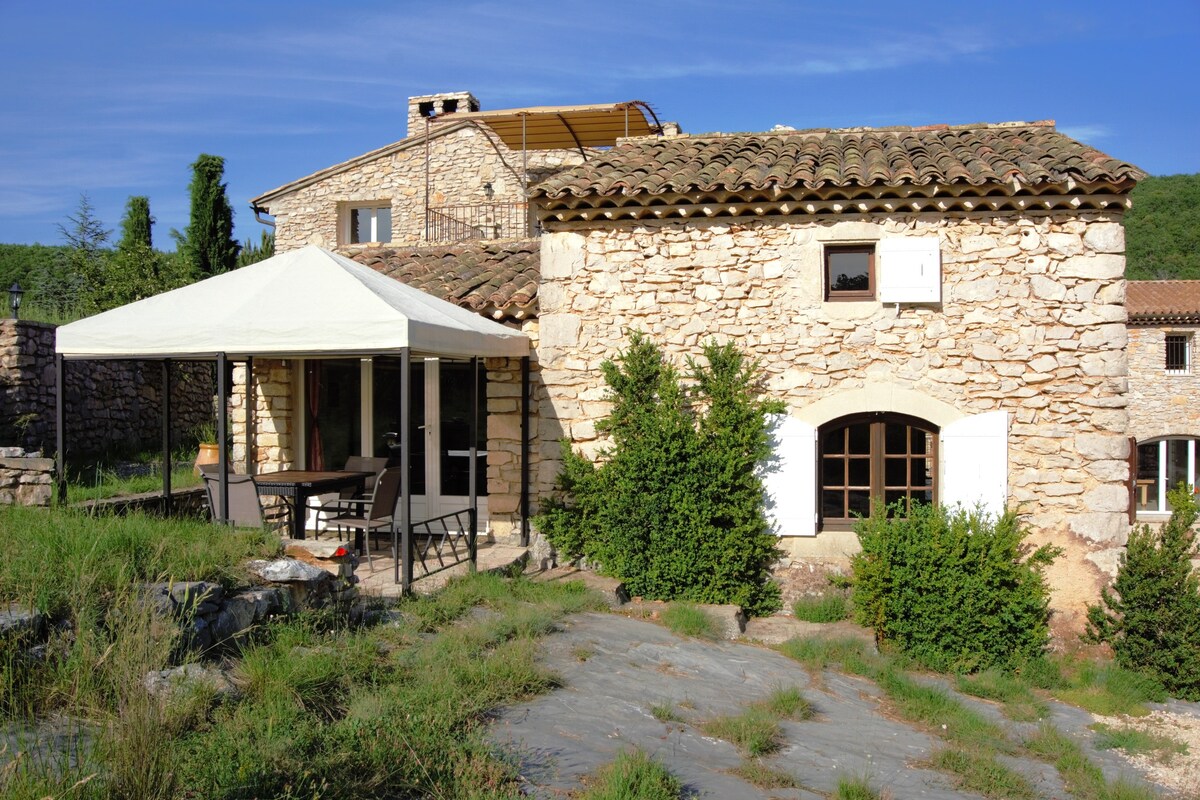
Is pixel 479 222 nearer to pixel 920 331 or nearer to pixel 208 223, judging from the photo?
pixel 208 223

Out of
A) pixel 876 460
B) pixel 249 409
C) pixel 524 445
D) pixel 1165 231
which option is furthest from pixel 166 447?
pixel 1165 231

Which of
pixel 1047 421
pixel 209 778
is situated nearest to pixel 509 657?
pixel 209 778

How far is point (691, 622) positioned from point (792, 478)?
1.90 meters

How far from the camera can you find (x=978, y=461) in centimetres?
820

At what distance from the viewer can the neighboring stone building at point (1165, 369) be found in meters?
22.6

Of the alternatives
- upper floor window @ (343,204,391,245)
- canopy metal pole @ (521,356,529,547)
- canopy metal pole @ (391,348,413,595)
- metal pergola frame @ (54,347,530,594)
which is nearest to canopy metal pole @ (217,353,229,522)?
metal pergola frame @ (54,347,530,594)

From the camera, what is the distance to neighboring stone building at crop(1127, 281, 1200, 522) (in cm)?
2259

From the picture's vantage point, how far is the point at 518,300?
9.01 m

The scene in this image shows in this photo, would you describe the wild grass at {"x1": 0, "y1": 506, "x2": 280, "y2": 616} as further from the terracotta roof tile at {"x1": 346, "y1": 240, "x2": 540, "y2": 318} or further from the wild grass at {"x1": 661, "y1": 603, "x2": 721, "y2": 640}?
the terracotta roof tile at {"x1": 346, "y1": 240, "x2": 540, "y2": 318}

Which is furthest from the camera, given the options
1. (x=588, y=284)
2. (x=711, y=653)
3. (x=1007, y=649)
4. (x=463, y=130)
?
(x=463, y=130)

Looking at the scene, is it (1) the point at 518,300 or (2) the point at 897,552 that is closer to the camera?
(2) the point at 897,552

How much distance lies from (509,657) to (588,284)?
444 cm

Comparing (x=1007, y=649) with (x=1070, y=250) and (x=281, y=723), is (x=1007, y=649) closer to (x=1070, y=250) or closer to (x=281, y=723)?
(x=1070, y=250)

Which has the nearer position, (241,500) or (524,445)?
(241,500)
